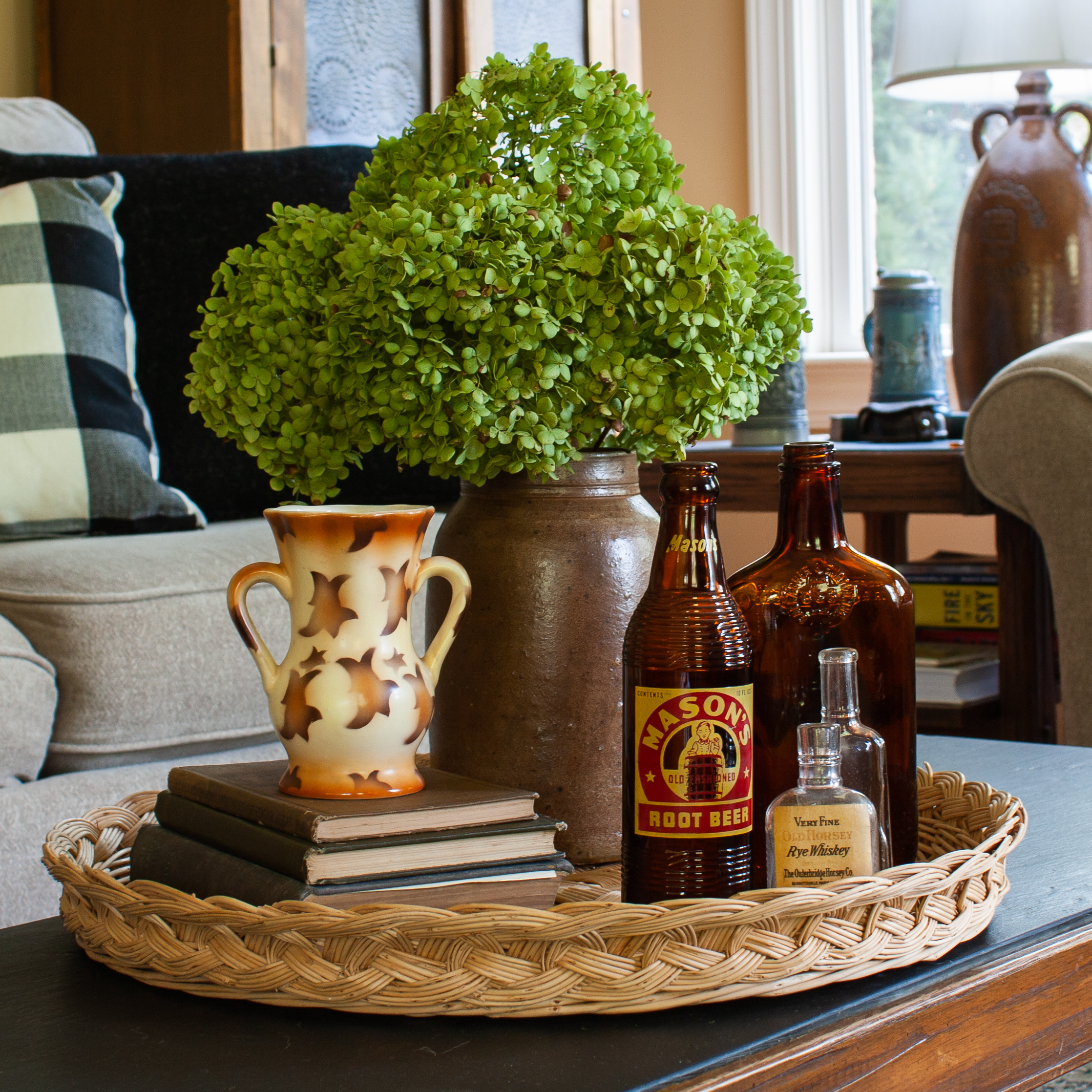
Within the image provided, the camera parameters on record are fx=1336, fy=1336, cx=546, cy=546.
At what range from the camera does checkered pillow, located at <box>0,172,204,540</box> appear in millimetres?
1540

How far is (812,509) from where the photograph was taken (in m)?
0.70

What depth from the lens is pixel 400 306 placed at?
70cm

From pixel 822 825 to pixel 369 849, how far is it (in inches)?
8.2

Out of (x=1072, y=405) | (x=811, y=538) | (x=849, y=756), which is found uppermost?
(x=1072, y=405)

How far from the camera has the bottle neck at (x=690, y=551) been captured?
0.63 metres

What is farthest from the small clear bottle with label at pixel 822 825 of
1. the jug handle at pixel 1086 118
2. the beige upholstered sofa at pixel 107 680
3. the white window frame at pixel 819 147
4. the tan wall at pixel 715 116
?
the white window frame at pixel 819 147

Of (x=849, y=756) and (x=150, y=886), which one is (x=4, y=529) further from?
(x=849, y=756)

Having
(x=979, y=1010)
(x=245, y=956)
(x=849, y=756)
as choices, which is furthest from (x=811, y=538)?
(x=245, y=956)

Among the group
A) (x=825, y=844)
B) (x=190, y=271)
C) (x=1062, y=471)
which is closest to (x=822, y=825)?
(x=825, y=844)

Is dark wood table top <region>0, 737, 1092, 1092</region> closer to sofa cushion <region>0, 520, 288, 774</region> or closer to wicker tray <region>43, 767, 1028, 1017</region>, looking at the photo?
wicker tray <region>43, 767, 1028, 1017</region>

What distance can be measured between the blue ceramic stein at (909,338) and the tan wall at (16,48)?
73.3 inches

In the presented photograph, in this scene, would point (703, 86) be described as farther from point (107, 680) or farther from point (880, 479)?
point (107, 680)

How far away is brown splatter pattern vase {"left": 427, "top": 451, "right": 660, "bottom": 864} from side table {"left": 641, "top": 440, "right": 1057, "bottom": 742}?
36.2 inches

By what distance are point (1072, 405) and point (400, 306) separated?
1042mm
